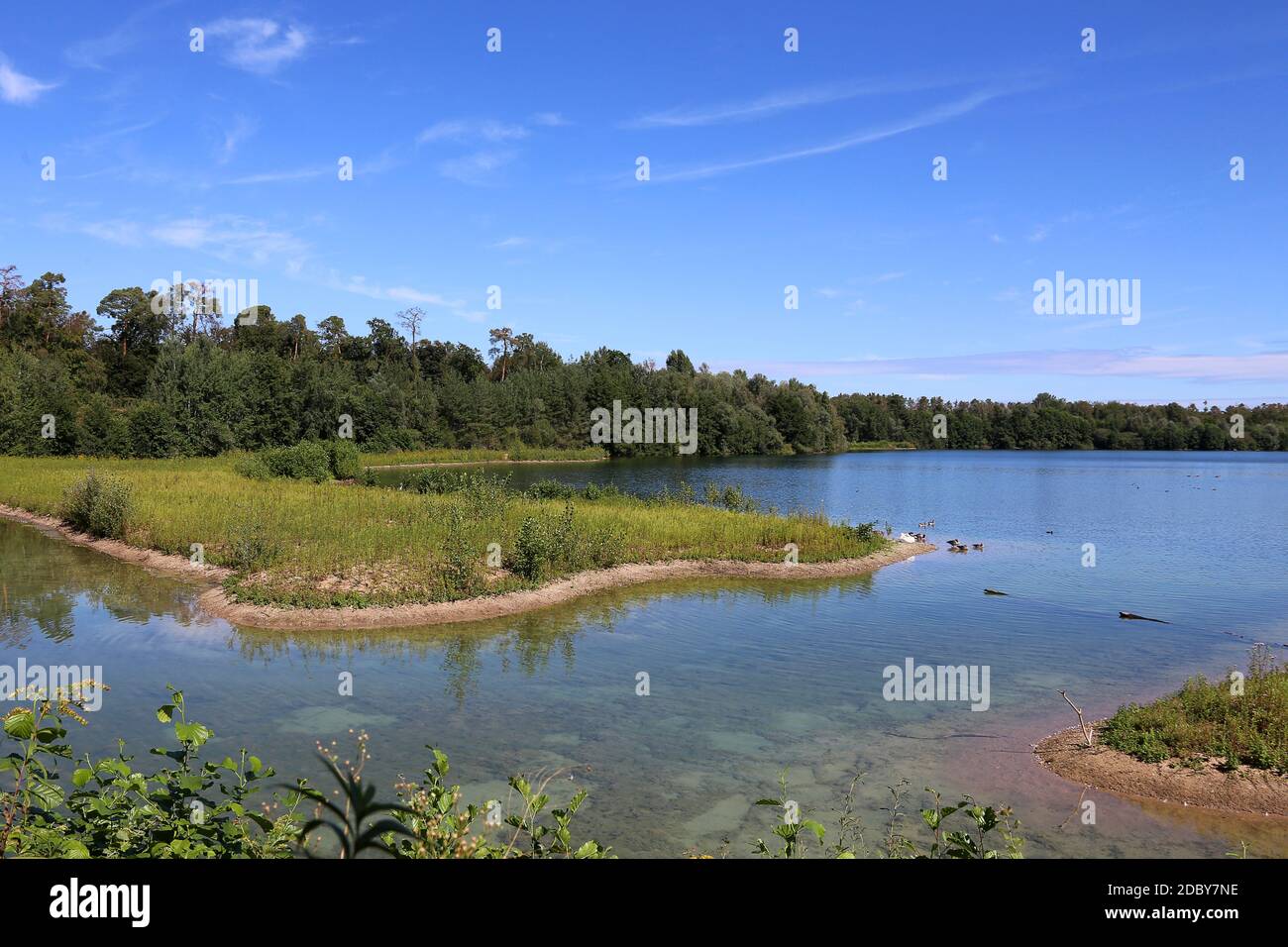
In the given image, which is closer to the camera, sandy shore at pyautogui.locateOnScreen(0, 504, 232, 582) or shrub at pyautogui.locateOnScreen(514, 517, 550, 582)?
shrub at pyautogui.locateOnScreen(514, 517, 550, 582)

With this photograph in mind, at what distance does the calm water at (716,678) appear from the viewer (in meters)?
11.3

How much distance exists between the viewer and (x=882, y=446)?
547 ft

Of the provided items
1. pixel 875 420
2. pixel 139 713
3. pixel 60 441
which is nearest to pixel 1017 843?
pixel 139 713

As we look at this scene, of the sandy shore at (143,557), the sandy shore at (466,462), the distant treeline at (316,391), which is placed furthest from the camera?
the sandy shore at (466,462)

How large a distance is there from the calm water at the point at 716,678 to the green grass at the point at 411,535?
2121 millimetres

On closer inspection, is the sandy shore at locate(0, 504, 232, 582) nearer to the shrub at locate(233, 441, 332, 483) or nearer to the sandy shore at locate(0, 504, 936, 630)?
the sandy shore at locate(0, 504, 936, 630)

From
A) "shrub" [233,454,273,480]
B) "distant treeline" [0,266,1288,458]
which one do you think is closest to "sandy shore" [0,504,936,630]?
"shrub" [233,454,273,480]

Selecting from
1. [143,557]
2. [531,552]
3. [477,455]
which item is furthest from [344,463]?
[477,455]

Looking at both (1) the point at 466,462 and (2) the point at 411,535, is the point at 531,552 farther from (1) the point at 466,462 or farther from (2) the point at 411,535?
(1) the point at 466,462

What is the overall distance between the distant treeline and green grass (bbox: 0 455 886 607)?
3039 centimetres

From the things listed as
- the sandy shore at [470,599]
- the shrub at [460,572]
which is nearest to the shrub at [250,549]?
the sandy shore at [470,599]

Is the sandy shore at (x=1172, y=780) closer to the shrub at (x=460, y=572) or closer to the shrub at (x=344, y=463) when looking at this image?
the shrub at (x=460, y=572)

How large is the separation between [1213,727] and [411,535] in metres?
21.7

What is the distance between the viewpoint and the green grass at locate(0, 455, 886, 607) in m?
23.0
